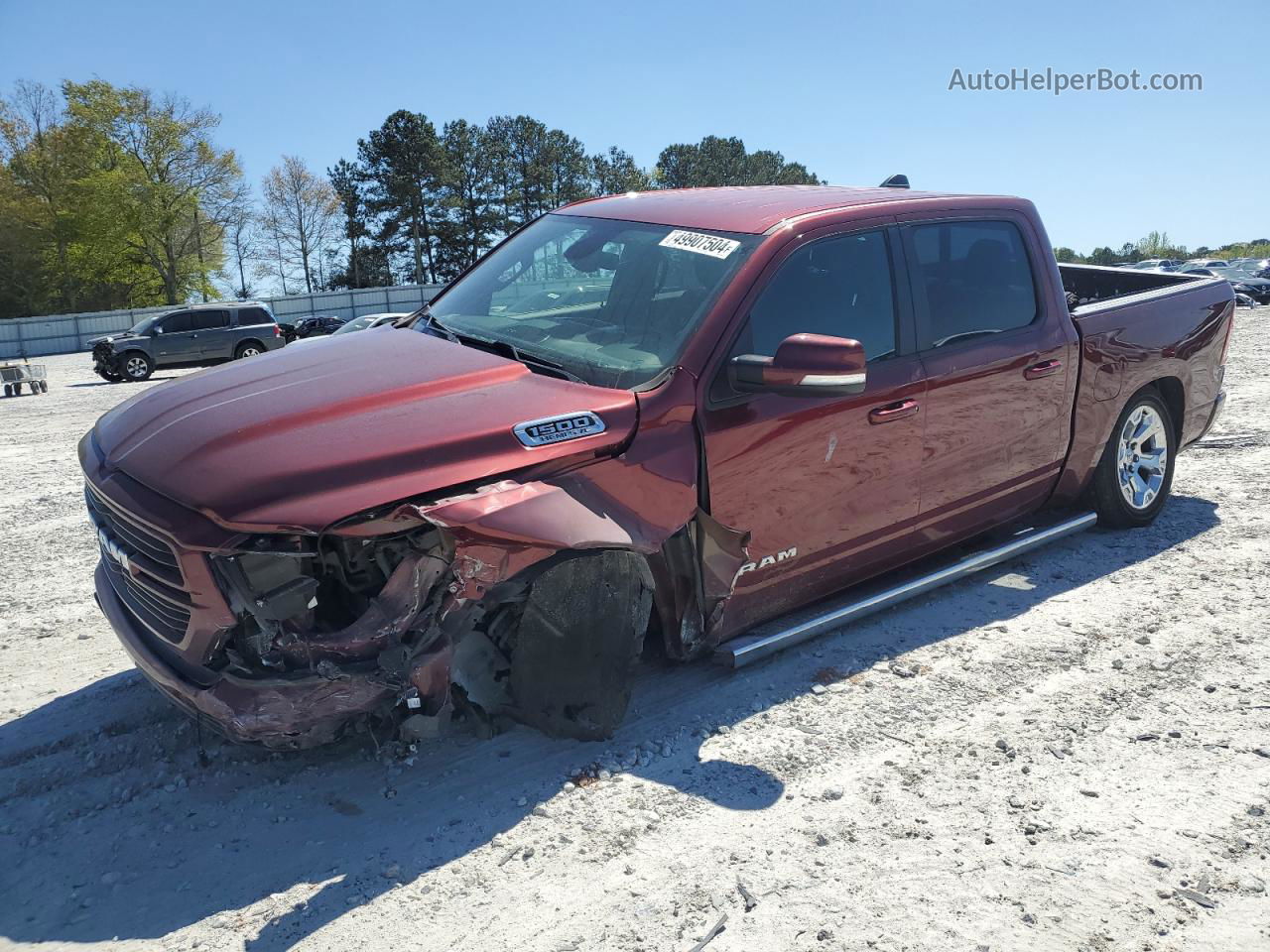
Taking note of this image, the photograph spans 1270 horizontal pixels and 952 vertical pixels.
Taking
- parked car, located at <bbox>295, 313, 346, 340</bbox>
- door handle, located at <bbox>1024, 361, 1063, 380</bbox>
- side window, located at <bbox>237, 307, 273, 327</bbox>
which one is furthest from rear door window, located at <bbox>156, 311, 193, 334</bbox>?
door handle, located at <bbox>1024, 361, 1063, 380</bbox>

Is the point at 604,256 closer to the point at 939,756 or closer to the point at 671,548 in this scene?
the point at 671,548

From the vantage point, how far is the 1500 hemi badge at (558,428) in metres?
2.97

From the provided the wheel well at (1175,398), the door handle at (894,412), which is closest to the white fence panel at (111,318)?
the wheel well at (1175,398)

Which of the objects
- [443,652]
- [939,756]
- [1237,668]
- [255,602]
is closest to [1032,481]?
[1237,668]

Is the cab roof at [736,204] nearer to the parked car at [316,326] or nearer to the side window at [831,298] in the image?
the side window at [831,298]

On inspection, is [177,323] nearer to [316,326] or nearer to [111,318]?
[316,326]

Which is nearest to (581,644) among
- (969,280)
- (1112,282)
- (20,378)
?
(969,280)

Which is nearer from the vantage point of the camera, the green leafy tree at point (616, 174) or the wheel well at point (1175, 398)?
the wheel well at point (1175, 398)

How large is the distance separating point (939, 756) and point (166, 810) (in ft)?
8.49

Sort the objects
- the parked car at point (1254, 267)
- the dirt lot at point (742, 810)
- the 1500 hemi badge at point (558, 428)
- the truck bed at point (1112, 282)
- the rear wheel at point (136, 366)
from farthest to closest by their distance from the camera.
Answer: the parked car at point (1254, 267), the rear wheel at point (136, 366), the truck bed at point (1112, 282), the 1500 hemi badge at point (558, 428), the dirt lot at point (742, 810)

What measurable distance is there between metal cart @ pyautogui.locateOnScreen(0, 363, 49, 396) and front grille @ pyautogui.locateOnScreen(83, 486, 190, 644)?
18.7 meters

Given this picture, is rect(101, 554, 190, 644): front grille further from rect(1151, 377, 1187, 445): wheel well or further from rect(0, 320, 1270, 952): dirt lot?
rect(1151, 377, 1187, 445): wheel well

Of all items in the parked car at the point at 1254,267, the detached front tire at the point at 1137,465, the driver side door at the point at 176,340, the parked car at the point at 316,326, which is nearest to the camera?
the detached front tire at the point at 1137,465

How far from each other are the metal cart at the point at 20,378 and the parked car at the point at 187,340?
2588 mm
